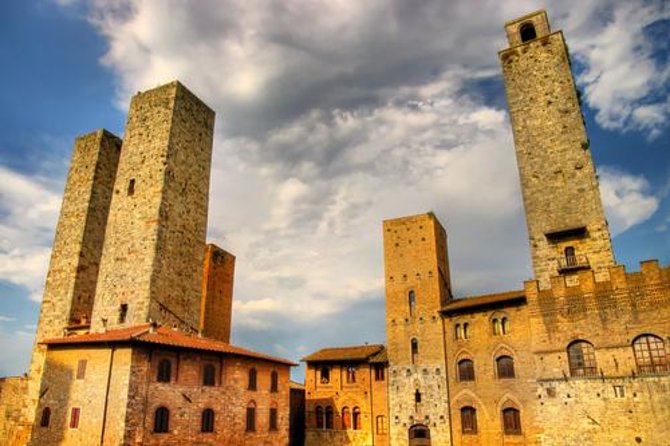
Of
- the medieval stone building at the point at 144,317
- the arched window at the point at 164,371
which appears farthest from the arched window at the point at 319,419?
the arched window at the point at 164,371

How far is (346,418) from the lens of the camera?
3388 centimetres

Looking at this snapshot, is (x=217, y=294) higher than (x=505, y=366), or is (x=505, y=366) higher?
(x=217, y=294)

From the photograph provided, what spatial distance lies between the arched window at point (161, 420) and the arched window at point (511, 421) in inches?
691

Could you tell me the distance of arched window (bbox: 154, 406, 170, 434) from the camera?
2166cm

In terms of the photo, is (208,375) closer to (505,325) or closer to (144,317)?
(144,317)

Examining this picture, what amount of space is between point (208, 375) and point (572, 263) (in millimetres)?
20146

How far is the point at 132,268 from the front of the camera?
28.2 metres

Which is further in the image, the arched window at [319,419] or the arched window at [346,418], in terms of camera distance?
the arched window at [319,419]

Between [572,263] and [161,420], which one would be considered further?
[572,263]

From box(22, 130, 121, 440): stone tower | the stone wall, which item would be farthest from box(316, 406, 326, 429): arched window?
box(22, 130, 121, 440): stone tower

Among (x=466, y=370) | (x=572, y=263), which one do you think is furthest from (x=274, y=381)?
(x=572, y=263)

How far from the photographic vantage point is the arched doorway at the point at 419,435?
29.3 meters

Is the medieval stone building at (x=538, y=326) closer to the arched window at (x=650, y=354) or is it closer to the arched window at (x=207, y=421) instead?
the arched window at (x=650, y=354)

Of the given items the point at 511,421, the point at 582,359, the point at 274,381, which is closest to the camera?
the point at 582,359
